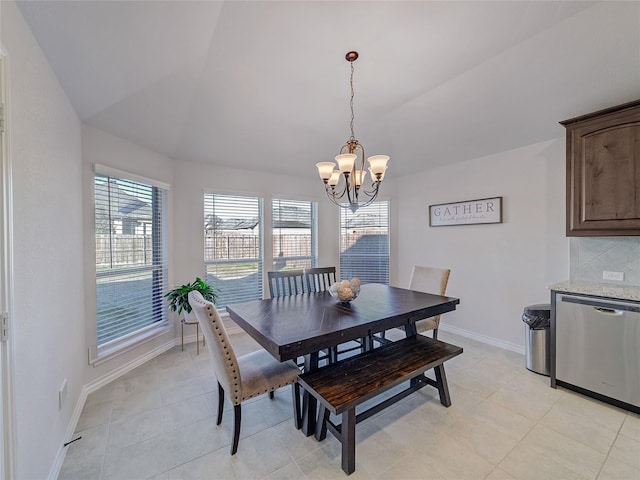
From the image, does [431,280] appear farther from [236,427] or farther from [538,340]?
[236,427]

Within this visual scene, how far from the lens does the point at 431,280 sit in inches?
125

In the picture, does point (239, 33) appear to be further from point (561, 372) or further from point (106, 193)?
point (561, 372)

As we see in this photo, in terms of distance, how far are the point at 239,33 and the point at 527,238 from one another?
3.70m

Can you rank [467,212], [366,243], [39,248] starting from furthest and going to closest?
[366,243], [467,212], [39,248]

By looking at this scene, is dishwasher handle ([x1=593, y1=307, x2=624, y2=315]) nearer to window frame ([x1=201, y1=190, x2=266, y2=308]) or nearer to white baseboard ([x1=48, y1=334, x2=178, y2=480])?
window frame ([x1=201, y1=190, x2=266, y2=308])

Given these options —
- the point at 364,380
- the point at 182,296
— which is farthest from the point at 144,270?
the point at 364,380

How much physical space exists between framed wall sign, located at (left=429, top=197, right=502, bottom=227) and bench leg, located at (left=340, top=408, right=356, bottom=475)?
3108mm

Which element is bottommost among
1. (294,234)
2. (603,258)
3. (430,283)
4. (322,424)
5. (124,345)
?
(322,424)

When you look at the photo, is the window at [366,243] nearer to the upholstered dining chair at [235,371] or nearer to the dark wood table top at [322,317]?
the dark wood table top at [322,317]

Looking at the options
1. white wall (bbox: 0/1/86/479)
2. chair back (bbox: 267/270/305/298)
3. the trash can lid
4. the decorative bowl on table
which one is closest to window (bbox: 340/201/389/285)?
chair back (bbox: 267/270/305/298)

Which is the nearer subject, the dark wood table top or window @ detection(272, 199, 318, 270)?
the dark wood table top

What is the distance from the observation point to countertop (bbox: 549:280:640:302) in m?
2.12

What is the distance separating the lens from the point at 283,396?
245 centimetres

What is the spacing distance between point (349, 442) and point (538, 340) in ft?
7.79
